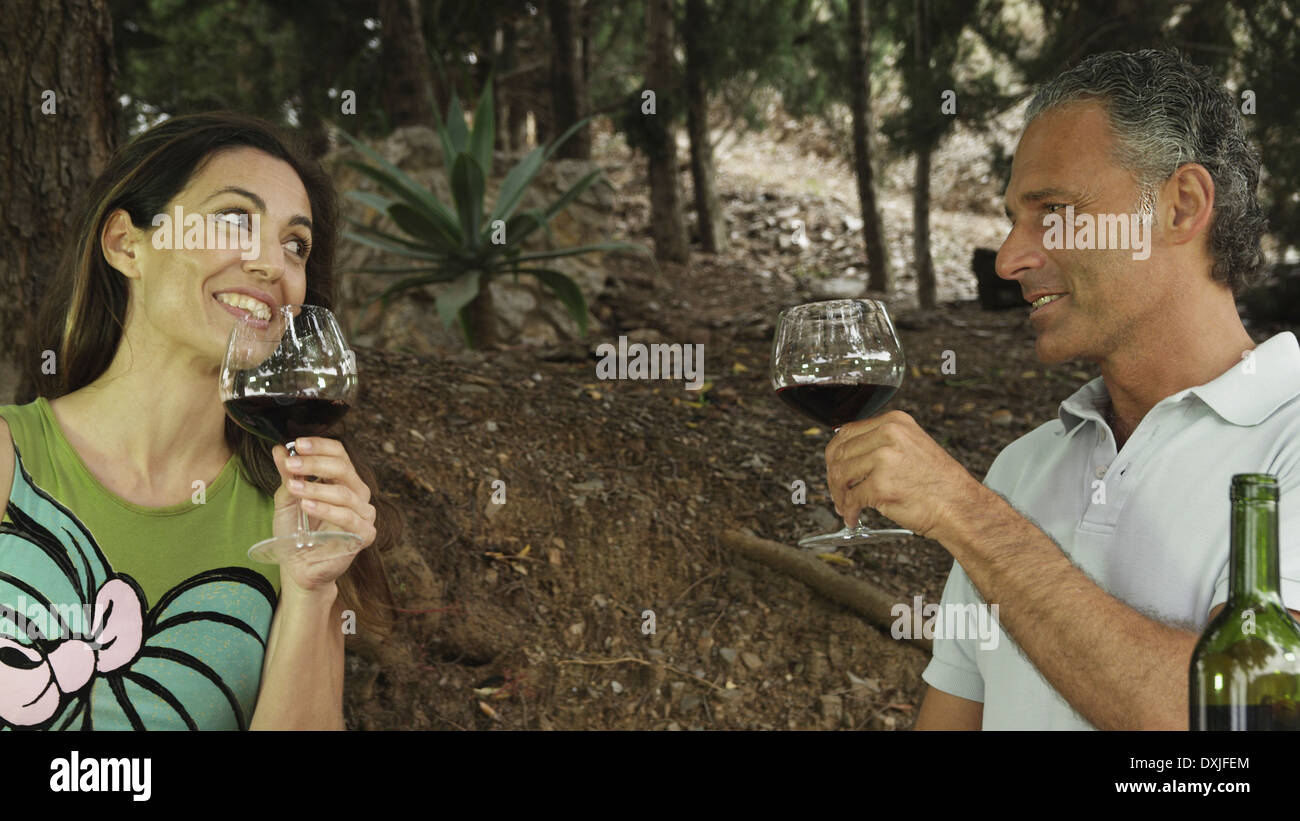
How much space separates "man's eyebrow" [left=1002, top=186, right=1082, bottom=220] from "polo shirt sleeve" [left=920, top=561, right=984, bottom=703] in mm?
654

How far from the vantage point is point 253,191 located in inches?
77.1

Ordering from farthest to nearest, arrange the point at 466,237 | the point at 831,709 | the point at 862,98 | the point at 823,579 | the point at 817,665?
1. the point at 862,98
2. the point at 466,237
3. the point at 823,579
4. the point at 817,665
5. the point at 831,709

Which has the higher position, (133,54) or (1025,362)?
(133,54)

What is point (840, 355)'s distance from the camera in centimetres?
159

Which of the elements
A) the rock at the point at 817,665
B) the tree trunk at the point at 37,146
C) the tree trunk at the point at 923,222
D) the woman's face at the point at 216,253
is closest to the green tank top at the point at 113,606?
the woman's face at the point at 216,253

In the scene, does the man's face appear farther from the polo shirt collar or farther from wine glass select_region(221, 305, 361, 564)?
wine glass select_region(221, 305, 361, 564)

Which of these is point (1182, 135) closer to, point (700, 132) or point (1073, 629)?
point (1073, 629)

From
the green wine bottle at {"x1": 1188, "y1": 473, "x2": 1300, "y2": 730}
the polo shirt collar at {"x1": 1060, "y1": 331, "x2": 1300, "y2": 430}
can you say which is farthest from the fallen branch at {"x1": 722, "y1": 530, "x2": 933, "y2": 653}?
the green wine bottle at {"x1": 1188, "y1": 473, "x2": 1300, "y2": 730}

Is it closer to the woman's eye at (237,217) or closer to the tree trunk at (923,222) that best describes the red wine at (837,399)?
the woman's eye at (237,217)

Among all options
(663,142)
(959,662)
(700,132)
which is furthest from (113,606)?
(700,132)

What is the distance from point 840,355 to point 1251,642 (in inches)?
29.2
